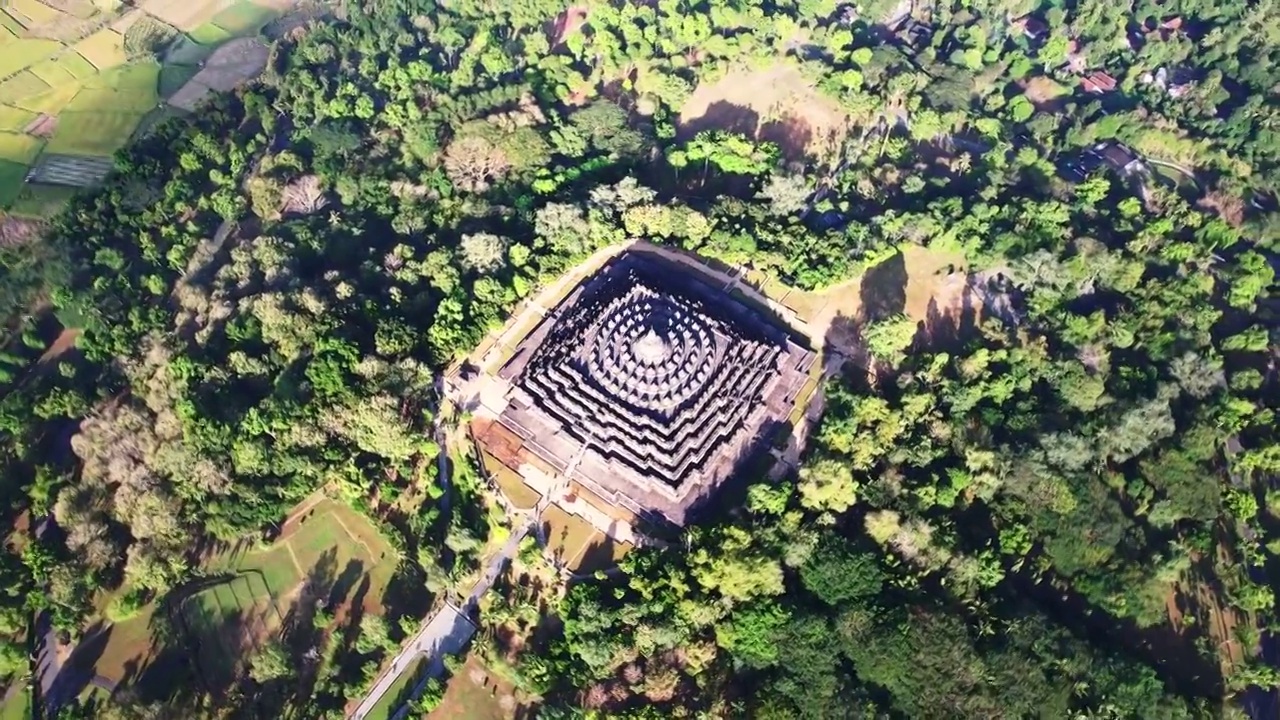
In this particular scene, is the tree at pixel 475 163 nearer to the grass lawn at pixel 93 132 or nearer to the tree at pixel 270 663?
the grass lawn at pixel 93 132

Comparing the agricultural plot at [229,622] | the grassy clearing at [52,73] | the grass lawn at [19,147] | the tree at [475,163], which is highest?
the tree at [475,163]

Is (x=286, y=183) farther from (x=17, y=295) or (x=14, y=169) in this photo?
(x=14, y=169)

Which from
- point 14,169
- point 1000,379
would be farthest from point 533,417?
point 14,169

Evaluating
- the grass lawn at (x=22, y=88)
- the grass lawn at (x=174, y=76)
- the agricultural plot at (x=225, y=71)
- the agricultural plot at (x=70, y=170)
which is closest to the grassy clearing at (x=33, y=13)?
the grass lawn at (x=22, y=88)

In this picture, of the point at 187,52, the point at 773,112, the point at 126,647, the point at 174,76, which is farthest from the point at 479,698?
the point at 187,52

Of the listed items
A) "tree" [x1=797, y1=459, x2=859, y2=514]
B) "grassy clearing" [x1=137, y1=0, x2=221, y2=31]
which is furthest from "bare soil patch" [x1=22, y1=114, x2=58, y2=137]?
"tree" [x1=797, y1=459, x2=859, y2=514]

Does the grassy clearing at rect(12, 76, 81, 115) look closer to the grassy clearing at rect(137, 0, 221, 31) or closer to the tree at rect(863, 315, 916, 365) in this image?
the grassy clearing at rect(137, 0, 221, 31)
